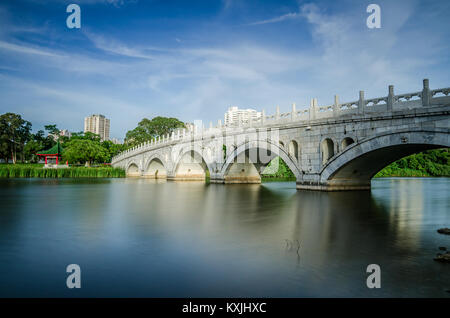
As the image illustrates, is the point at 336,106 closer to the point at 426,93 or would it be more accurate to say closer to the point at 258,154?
the point at 426,93

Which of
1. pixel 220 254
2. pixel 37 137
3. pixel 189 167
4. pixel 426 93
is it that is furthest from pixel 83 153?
pixel 220 254

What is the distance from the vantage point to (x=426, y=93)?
41.0 ft

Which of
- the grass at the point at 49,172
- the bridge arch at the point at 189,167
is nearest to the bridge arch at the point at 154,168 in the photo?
the grass at the point at 49,172

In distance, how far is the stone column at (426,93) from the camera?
12.4m

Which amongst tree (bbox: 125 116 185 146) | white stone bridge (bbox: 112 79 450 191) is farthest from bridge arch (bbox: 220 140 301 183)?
tree (bbox: 125 116 185 146)

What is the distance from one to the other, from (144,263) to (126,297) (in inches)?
51.4

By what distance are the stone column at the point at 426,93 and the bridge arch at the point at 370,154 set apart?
1.21 m

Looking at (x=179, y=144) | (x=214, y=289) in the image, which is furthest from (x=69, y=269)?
(x=179, y=144)

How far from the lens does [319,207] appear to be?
12.0 metres

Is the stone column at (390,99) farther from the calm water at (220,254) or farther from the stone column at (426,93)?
the calm water at (220,254)

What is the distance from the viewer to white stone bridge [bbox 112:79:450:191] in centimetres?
1282

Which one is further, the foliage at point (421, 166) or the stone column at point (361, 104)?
the foliage at point (421, 166)

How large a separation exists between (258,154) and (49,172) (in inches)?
943
